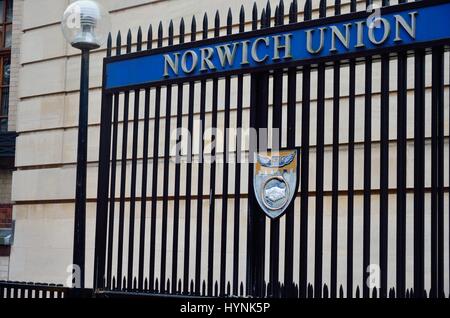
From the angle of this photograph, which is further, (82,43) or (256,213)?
(82,43)

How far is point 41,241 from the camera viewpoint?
46.7 ft

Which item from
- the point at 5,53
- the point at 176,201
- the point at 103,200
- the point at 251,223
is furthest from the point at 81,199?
the point at 5,53

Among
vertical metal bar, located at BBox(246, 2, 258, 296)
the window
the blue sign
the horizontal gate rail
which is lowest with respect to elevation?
the horizontal gate rail

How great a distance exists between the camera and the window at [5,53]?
52.9 ft

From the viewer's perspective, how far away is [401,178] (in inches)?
262

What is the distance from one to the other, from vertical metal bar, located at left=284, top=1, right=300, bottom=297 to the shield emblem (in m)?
0.08

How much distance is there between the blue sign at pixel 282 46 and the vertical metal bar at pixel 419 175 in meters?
0.25

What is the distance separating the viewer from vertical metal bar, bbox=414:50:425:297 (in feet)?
21.3

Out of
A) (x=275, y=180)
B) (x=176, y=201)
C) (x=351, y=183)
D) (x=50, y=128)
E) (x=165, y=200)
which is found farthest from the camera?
(x=50, y=128)

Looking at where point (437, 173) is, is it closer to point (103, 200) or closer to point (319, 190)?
point (319, 190)

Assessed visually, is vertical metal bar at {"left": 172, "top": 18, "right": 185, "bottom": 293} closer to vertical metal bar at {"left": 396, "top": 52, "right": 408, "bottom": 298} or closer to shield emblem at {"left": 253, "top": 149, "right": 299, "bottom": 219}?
shield emblem at {"left": 253, "top": 149, "right": 299, "bottom": 219}

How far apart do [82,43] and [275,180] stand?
8.34ft

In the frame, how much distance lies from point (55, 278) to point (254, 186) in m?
7.00

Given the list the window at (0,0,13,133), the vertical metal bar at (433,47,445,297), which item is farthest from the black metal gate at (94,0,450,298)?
the window at (0,0,13,133)
